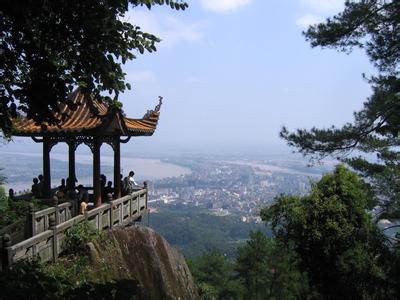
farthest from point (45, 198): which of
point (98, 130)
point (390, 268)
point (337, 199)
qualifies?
point (390, 268)

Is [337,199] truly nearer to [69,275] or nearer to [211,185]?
[69,275]

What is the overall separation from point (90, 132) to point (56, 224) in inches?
106

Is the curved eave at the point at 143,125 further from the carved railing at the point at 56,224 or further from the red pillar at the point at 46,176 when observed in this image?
the red pillar at the point at 46,176

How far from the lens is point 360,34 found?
13.0 metres

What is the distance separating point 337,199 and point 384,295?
2.99m

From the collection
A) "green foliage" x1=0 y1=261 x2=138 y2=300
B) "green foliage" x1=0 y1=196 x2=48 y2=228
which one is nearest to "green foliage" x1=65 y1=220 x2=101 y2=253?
"green foliage" x1=0 y1=196 x2=48 y2=228

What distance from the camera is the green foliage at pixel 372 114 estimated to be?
11773 millimetres

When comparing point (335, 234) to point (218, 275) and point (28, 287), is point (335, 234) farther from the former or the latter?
point (218, 275)

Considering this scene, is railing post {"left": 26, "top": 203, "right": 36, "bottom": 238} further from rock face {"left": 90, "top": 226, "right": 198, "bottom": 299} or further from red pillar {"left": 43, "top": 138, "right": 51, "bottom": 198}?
red pillar {"left": 43, "top": 138, "right": 51, "bottom": 198}

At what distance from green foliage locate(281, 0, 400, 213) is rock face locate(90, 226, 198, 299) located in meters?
5.49

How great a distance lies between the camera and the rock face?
35.2 ft

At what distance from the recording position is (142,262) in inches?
467

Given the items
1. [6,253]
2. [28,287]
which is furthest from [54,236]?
[28,287]

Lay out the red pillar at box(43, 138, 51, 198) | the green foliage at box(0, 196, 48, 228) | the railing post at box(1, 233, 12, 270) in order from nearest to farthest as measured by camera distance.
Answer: the railing post at box(1, 233, 12, 270)
the green foliage at box(0, 196, 48, 228)
the red pillar at box(43, 138, 51, 198)
